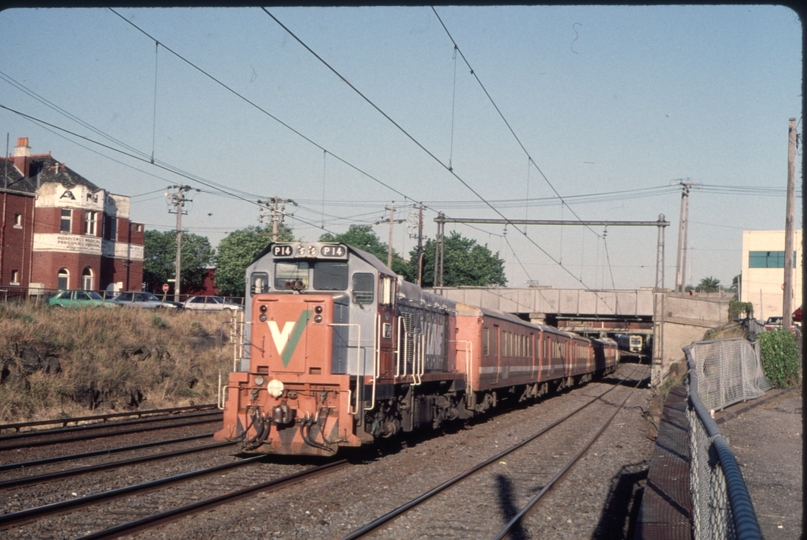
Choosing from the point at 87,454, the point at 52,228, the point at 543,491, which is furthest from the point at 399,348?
the point at 52,228

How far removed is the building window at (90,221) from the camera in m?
48.5

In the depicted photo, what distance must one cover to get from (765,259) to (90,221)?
170 ft

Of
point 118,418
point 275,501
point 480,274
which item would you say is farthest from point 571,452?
point 480,274

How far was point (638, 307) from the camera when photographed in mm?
45844

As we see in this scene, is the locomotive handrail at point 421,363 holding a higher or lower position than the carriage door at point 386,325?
lower

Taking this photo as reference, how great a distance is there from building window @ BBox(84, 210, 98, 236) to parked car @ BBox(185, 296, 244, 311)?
10.1 metres

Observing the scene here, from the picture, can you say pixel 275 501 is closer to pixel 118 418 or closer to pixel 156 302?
pixel 118 418

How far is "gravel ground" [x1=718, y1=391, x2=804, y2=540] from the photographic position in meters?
8.26

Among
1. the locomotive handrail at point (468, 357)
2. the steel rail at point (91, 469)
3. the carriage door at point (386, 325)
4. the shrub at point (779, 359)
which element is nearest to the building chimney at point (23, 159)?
the locomotive handrail at point (468, 357)

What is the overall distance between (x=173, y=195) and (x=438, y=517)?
4265 centimetres

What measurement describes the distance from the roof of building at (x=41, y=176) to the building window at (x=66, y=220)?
1572 mm

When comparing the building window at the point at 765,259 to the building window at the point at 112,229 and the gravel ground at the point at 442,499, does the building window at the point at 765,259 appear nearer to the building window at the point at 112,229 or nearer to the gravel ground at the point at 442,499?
the gravel ground at the point at 442,499

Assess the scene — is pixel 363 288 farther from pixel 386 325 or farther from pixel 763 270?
pixel 763 270

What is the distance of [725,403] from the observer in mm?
18969
